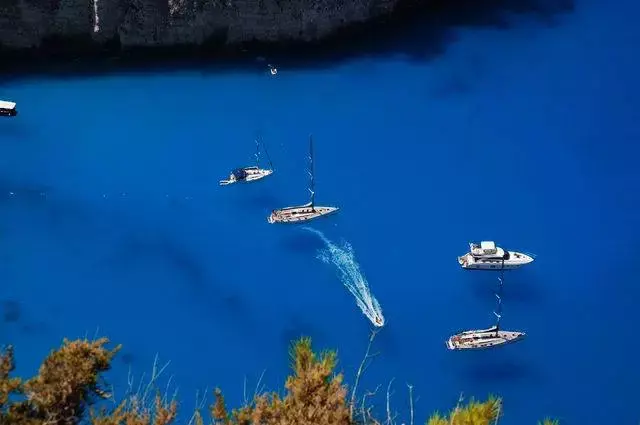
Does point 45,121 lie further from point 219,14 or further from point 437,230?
point 437,230

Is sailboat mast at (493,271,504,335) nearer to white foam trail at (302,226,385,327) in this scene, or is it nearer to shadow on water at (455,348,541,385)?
shadow on water at (455,348,541,385)

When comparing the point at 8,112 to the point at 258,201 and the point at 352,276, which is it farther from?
the point at 352,276

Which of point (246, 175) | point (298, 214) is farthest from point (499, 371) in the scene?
point (246, 175)

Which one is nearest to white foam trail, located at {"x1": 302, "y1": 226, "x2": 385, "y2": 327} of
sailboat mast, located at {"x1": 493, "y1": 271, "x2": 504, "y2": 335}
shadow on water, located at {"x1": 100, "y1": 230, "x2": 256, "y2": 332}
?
shadow on water, located at {"x1": 100, "y1": 230, "x2": 256, "y2": 332}

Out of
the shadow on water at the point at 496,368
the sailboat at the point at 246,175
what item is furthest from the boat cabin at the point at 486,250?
the sailboat at the point at 246,175

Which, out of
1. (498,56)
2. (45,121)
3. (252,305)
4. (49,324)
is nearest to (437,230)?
(252,305)

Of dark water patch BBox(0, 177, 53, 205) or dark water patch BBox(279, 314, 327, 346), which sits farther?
dark water patch BBox(0, 177, 53, 205)
